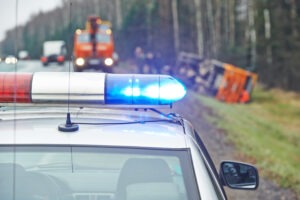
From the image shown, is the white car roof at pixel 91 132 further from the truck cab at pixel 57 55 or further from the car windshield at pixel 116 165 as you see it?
the truck cab at pixel 57 55

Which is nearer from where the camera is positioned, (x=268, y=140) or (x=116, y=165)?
(x=116, y=165)

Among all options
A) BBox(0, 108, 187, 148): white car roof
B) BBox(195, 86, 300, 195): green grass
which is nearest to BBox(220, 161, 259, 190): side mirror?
BBox(0, 108, 187, 148): white car roof

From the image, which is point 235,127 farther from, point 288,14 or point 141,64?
point 288,14

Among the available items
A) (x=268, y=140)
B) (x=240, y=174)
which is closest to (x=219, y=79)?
(x=268, y=140)

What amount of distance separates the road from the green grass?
0.27 m

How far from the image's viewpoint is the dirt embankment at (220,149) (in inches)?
418

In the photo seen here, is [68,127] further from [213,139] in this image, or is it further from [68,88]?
[213,139]

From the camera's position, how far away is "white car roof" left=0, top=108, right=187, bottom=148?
345 centimetres

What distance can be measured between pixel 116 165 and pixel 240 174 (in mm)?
1219

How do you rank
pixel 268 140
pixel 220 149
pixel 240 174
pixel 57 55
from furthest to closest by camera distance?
pixel 268 140, pixel 220 149, pixel 57 55, pixel 240 174

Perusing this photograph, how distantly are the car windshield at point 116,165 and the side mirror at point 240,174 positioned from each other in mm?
1157

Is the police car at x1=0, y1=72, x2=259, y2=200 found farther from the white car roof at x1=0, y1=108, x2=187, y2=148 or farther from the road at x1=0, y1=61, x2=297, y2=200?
the road at x1=0, y1=61, x2=297, y2=200

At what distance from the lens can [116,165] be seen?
3.64 metres

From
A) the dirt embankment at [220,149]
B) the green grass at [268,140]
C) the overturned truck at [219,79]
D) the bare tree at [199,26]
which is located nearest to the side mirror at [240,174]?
the dirt embankment at [220,149]
